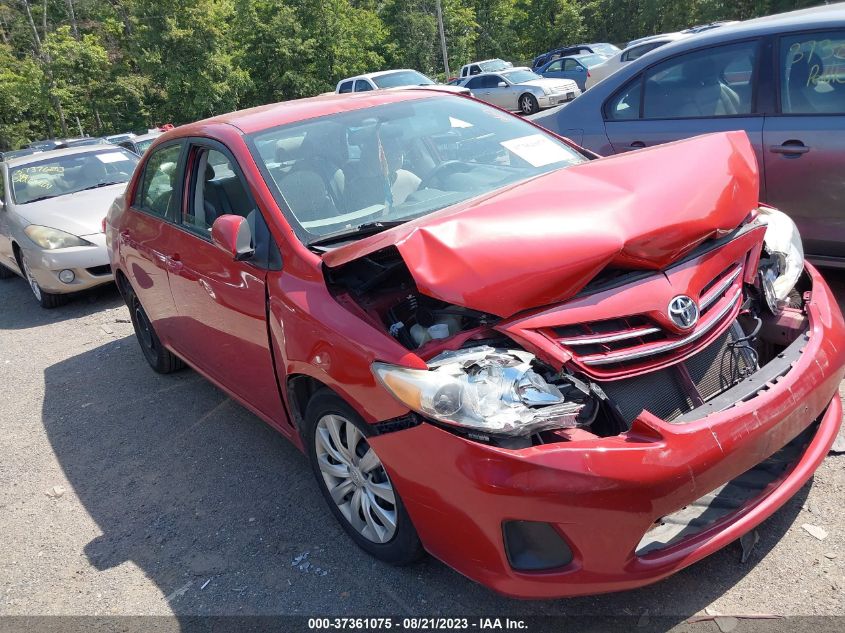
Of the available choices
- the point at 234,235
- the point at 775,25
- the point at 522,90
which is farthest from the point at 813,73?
the point at 522,90

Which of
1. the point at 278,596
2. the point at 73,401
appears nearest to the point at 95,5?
the point at 73,401

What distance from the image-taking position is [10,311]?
8.31 m

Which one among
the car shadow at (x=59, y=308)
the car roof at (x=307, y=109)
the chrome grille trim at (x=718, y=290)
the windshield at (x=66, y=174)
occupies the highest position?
the car roof at (x=307, y=109)

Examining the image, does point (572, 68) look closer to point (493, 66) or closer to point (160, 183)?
point (493, 66)

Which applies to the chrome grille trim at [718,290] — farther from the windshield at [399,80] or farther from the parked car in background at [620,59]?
the windshield at [399,80]

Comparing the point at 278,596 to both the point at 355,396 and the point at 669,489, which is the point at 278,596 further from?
the point at 669,489

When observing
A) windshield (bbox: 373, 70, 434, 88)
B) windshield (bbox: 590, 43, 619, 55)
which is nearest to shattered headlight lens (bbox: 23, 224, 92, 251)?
windshield (bbox: 373, 70, 434, 88)

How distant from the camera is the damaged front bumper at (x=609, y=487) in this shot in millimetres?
2100

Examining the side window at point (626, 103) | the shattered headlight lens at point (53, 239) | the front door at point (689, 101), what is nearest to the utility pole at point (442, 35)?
the shattered headlight lens at point (53, 239)

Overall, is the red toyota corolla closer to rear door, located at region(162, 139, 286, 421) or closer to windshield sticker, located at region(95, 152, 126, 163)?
rear door, located at region(162, 139, 286, 421)

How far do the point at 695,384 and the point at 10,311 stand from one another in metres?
8.24

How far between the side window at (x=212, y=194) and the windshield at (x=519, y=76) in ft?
69.0

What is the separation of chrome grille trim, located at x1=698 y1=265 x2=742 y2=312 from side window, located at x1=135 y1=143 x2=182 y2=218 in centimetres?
301

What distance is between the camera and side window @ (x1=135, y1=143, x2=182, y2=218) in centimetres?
425
